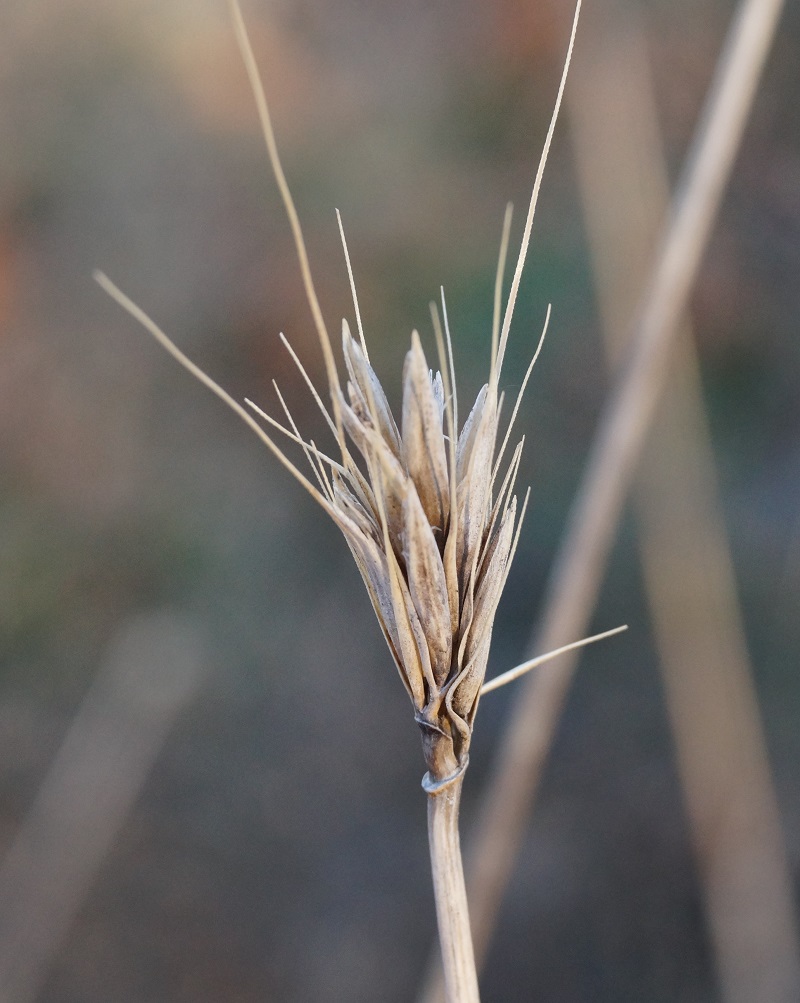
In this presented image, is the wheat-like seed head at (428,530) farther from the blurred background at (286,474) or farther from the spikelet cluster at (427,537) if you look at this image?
the blurred background at (286,474)

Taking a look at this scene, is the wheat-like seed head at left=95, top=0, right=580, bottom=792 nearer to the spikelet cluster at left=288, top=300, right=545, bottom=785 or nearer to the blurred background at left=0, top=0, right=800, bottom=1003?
the spikelet cluster at left=288, top=300, right=545, bottom=785

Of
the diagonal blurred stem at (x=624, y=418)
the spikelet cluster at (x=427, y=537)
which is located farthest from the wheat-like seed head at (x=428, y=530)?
the diagonal blurred stem at (x=624, y=418)

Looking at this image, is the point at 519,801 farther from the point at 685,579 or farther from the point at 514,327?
the point at 514,327

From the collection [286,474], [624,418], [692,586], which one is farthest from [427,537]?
[286,474]

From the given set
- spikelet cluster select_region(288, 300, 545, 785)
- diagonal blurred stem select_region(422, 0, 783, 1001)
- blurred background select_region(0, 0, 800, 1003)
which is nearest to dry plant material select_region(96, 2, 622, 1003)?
spikelet cluster select_region(288, 300, 545, 785)

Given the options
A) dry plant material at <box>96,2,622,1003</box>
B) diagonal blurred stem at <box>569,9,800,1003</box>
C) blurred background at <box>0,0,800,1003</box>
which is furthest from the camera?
blurred background at <box>0,0,800,1003</box>

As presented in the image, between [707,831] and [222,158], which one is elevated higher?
[222,158]

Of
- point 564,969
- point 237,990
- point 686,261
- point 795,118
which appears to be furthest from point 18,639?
point 795,118
